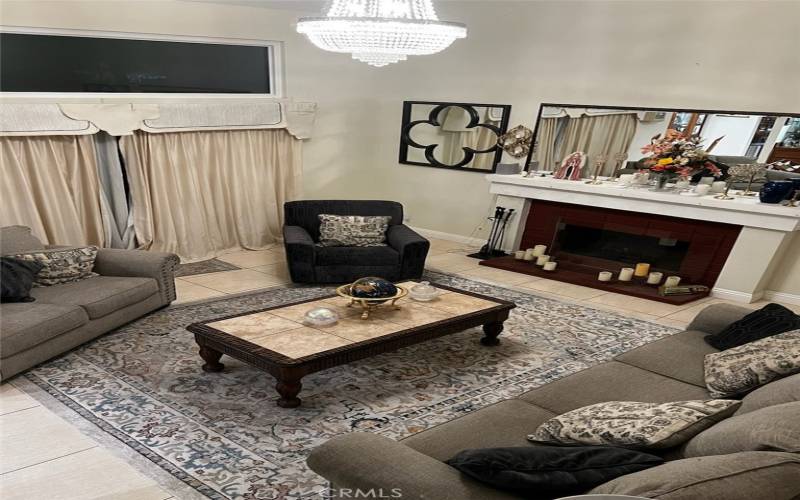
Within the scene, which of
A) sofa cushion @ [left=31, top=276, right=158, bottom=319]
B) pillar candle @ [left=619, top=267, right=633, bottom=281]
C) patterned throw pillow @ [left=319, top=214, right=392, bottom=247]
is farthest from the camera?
pillar candle @ [left=619, top=267, right=633, bottom=281]

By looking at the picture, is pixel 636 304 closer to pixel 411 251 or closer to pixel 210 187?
pixel 411 251

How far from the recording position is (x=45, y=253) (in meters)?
3.65

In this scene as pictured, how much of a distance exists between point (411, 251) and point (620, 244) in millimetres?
2240

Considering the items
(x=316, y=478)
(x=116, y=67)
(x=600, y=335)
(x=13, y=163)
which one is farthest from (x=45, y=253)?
(x=600, y=335)

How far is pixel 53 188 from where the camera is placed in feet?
15.3

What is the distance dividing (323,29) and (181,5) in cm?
271

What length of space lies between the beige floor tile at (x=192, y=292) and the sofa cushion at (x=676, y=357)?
319 centimetres

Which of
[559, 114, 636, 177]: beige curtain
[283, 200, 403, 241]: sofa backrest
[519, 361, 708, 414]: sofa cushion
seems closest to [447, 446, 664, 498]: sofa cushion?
[519, 361, 708, 414]: sofa cushion

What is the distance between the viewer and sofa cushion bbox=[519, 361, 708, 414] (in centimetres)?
228

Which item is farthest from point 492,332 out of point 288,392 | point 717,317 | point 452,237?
point 452,237

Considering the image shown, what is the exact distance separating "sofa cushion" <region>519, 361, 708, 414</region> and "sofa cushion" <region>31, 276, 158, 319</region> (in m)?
2.68

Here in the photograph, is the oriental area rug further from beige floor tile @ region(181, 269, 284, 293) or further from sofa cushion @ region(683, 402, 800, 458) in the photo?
sofa cushion @ region(683, 402, 800, 458)

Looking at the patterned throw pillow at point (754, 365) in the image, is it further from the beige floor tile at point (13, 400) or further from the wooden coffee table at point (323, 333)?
the beige floor tile at point (13, 400)

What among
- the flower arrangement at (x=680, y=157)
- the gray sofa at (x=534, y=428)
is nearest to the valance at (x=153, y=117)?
the flower arrangement at (x=680, y=157)
